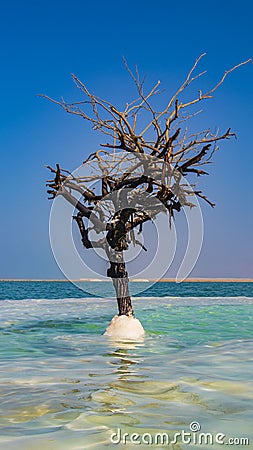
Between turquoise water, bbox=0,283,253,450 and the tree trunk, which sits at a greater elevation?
the tree trunk

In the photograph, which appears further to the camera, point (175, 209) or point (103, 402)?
point (175, 209)

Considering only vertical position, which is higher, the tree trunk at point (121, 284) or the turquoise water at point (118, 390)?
the tree trunk at point (121, 284)

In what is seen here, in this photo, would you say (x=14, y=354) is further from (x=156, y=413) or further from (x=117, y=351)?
(x=156, y=413)

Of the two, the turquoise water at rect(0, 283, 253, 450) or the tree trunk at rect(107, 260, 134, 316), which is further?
the tree trunk at rect(107, 260, 134, 316)

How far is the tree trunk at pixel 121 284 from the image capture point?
11242 mm

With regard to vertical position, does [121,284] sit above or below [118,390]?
above

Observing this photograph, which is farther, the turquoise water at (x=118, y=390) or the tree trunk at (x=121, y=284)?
the tree trunk at (x=121, y=284)

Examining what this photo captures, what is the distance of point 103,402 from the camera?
459cm

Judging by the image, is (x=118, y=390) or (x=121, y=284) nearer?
(x=118, y=390)

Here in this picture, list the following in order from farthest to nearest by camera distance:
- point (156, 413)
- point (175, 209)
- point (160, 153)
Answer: point (175, 209) → point (160, 153) → point (156, 413)

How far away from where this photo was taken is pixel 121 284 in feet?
37.1

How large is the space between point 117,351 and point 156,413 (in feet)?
13.7

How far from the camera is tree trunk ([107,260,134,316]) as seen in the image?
1124 centimetres

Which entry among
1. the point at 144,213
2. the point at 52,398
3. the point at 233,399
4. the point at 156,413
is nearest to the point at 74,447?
the point at 156,413
